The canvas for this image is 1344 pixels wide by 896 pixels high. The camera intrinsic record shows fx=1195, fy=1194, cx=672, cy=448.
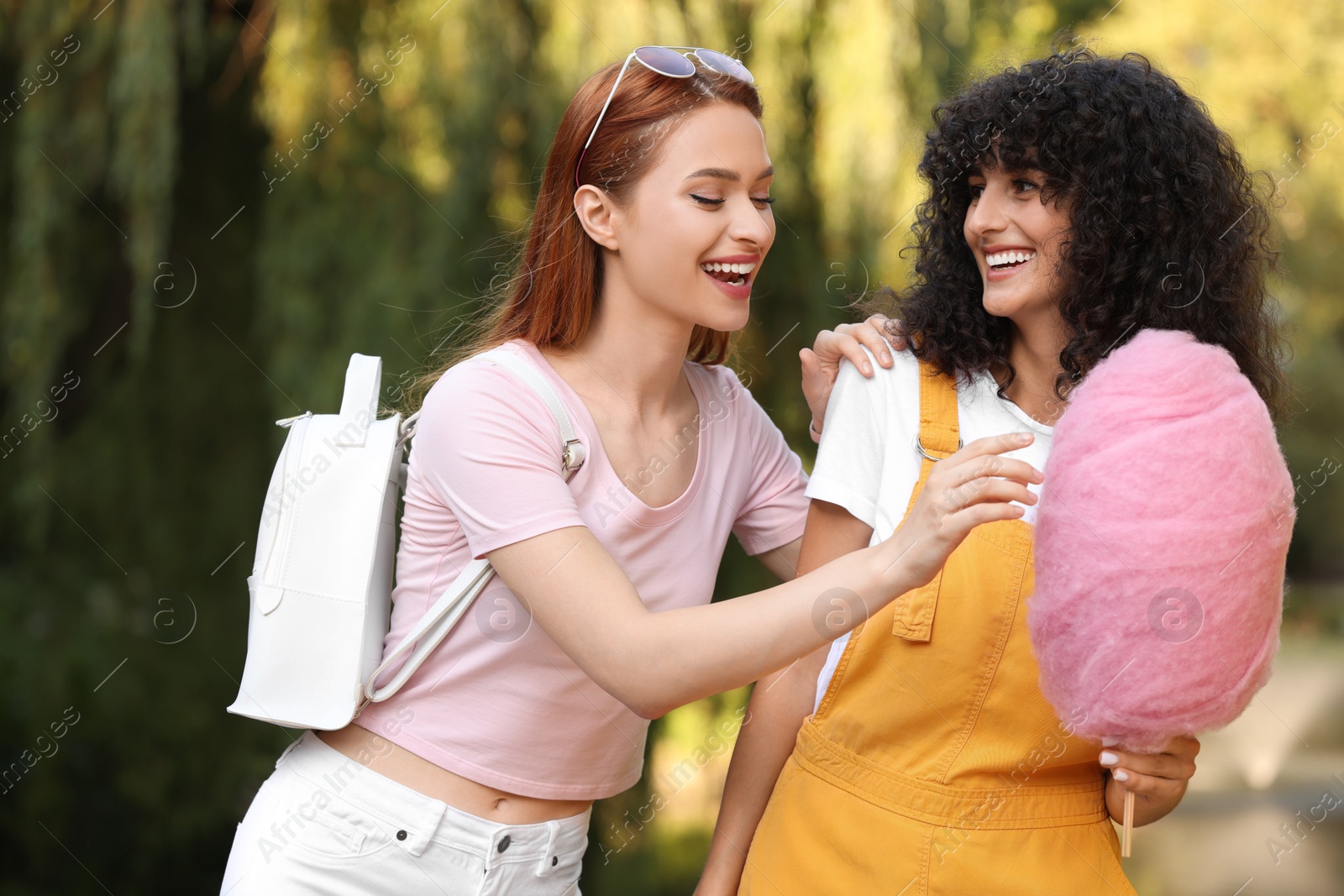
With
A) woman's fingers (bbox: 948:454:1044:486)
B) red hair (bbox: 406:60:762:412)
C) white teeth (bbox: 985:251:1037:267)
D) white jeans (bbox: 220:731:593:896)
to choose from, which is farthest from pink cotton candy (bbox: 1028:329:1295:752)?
white jeans (bbox: 220:731:593:896)

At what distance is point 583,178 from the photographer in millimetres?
1872

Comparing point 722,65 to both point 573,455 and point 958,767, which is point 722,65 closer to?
point 573,455

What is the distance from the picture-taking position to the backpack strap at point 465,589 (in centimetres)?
172

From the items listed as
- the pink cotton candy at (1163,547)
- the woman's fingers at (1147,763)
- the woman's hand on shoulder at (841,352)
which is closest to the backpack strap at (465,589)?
the woman's hand on shoulder at (841,352)

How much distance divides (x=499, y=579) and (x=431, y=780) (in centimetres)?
31

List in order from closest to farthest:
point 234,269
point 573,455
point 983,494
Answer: point 983,494, point 573,455, point 234,269

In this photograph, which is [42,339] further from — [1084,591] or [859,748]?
[1084,591]

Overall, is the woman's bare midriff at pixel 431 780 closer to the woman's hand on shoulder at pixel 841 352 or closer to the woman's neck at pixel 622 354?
the woman's neck at pixel 622 354

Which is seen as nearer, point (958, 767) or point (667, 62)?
point (958, 767)

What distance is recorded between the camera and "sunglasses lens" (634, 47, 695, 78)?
181cm

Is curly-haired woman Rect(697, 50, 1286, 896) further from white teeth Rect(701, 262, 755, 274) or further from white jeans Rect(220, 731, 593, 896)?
white jeans Rect(220, 731, 593, 896)

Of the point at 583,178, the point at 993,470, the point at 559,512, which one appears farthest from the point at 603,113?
the point at 993,470

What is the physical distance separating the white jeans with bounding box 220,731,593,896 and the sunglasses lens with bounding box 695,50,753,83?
1.19 m

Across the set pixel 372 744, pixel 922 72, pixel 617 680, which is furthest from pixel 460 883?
pixel 922 72
